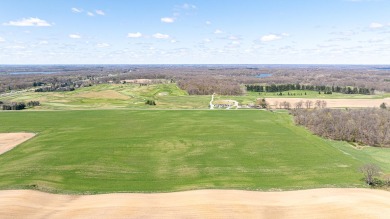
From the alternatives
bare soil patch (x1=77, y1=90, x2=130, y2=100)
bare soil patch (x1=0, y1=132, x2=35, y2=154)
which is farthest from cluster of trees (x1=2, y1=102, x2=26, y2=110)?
bare soil patch (x1=0, y1=132, x2=35, y2=154)

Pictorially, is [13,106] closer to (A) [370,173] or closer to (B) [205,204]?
(B) [205,204]

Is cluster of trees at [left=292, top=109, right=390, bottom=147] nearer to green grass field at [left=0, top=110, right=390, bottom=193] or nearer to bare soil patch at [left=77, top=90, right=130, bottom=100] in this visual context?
green grass field at [left=0, top=110, right=390, bottom=193]

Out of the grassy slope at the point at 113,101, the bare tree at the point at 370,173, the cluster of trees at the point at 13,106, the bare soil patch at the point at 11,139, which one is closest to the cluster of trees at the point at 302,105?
the grassy slope at the point at 113,101

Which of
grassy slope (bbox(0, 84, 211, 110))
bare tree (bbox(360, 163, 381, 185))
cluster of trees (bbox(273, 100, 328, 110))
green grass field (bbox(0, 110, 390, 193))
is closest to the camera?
bare tree (bbox(360, 163, 381, 185))

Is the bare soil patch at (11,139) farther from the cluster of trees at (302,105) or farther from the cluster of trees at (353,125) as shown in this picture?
the cluster of trees at (302,105)

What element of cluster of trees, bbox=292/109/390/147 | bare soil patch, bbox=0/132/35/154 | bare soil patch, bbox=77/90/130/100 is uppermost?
bare soil patch, bbox=77/90/130/100

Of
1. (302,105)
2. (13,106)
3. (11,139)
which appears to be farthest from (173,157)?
(13,106)
